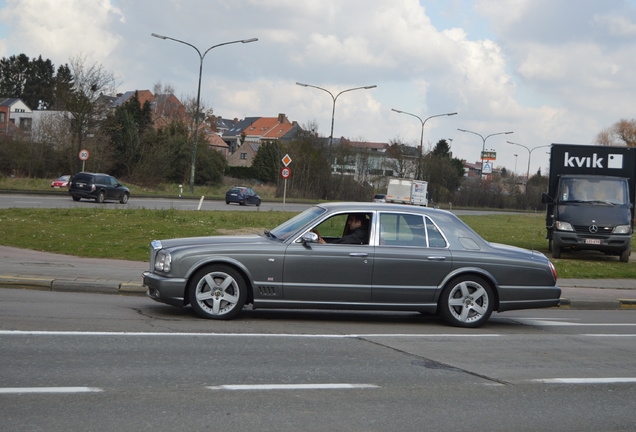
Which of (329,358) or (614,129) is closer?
(329,358)

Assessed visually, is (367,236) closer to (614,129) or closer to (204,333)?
(204,333)

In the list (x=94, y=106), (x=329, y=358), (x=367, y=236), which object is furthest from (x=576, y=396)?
(x=94, y=106)

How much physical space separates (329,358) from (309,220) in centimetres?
274

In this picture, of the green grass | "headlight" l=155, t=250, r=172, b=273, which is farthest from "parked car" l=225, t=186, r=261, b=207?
"headlight" l=155, t=250, r=172, b=273

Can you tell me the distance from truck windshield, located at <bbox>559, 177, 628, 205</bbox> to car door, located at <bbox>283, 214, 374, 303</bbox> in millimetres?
14253

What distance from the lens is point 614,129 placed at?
127m

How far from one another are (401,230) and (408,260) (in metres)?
0.45

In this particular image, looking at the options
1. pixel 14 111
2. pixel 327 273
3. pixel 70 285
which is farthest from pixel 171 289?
pixel 14 111

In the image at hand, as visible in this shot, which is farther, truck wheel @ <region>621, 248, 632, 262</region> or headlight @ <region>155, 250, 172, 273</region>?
truck wheel @ <region>621, 248, 632, 262</region>

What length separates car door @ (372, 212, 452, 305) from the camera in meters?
9.93

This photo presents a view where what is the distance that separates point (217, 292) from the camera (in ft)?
31.2

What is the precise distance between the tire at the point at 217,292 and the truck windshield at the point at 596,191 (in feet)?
50.4

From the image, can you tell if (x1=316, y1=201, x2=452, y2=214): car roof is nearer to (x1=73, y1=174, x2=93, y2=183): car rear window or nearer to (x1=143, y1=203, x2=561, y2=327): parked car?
(x1=143, y1=203, x2=561, y2=327): parked car

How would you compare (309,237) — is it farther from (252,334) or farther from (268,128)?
(268,128)
